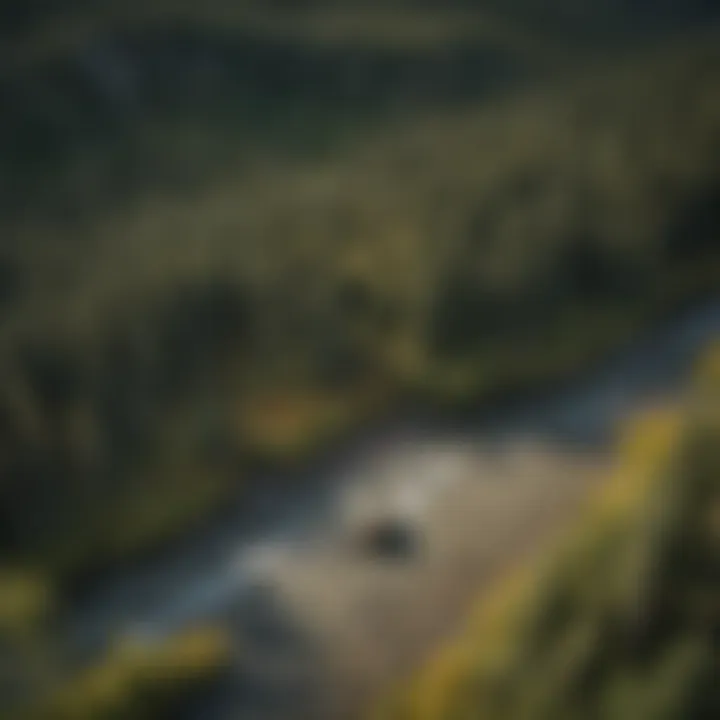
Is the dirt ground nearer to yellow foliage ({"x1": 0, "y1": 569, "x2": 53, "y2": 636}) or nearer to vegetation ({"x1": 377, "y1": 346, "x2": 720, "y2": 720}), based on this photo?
vegetation ({"x1": 377, "y1": 346, "x2": 720, "y2": 720})

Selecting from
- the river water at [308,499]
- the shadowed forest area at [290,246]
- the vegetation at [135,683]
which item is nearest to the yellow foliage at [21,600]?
the shadowed forest area at [290,246]

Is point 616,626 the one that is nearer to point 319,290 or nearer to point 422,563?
point 422,563

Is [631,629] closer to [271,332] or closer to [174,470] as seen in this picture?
[174,470]

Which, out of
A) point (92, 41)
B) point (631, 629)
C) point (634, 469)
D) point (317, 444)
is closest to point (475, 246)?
point (317, 444)

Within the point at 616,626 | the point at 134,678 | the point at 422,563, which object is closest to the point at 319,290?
the point at 422,563

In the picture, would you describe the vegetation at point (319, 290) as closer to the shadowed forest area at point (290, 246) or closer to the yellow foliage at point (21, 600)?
the shadowed forest area at point (290, 246)

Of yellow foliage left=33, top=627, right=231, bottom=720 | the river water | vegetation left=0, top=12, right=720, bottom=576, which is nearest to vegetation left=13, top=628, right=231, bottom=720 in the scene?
yellow foliage left=33, top=627, right=231, bottom=720

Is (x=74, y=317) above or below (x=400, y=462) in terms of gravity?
above

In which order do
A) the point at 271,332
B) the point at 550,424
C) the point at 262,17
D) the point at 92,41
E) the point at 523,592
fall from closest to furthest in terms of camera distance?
the point at 523,592, the point at 550,424, the point at 271,332, the point at 92,41, the point at 262,17
